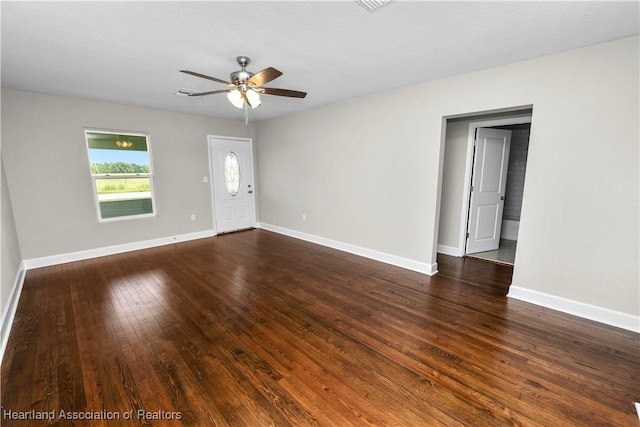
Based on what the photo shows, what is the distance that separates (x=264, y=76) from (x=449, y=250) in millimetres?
3857

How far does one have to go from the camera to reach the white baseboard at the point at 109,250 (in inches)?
156

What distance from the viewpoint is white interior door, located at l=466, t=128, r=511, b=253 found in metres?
4.18

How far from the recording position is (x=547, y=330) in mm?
2414

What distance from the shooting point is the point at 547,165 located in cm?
272

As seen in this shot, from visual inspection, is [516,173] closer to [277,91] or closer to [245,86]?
[277,91]

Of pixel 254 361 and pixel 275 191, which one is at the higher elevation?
pixel 275 191

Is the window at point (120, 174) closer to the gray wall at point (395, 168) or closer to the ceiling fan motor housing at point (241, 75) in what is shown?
the gray wall at point (395, 168)

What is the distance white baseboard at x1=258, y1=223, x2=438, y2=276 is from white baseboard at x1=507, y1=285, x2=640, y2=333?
98 cm

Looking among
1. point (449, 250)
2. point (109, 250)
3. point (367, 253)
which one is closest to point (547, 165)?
point (449, 250)

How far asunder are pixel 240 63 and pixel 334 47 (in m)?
0.96

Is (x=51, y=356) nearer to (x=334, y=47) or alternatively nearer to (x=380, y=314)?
(x=380, y=314)

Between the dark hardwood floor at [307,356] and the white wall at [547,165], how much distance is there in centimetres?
49

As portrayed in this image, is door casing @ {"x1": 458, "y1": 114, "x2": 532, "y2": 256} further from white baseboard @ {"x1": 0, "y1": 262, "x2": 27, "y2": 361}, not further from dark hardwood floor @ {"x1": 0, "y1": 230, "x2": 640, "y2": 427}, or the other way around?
white baseboard @ {"x1": 0, "y1": 262, "x2": 27, "y2": 361}

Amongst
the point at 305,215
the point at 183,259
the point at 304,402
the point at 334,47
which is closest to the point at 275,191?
the point at 305,215
